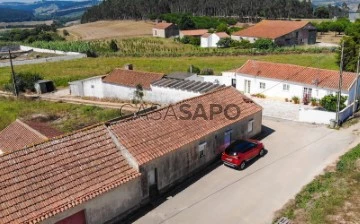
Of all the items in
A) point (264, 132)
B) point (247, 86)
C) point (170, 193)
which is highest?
point (247, 86)

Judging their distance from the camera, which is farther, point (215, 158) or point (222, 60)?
point (222, 60)

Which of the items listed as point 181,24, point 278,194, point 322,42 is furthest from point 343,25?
point 278,194

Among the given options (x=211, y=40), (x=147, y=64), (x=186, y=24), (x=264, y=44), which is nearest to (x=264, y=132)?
(x=147, y=64)

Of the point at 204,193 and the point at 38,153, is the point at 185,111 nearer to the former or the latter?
the point at 204,193

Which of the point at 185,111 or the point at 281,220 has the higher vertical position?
the point at 185,111

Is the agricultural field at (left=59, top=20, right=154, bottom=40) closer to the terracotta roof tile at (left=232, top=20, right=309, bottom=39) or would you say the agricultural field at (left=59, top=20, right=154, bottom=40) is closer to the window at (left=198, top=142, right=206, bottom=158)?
the terracotta roof tile at (left=232, top=20, right=309, bottom=39)

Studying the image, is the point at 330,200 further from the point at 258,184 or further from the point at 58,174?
the point at 58,174

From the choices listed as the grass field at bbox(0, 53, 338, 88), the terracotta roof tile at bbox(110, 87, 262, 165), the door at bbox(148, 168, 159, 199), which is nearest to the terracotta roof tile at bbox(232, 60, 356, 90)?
the terracotta roof tile at bbox(110, 87, 262, 165)
